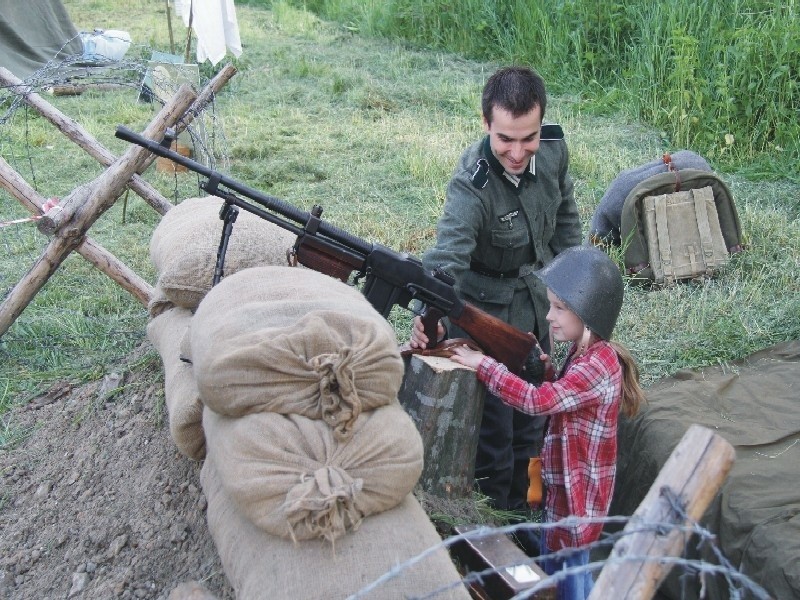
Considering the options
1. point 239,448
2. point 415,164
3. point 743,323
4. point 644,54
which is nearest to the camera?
point 239,448

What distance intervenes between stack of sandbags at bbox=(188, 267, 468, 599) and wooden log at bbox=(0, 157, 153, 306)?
8.95ft

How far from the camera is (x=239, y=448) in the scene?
100 inches

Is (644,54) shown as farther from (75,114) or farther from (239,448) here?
(239,448)

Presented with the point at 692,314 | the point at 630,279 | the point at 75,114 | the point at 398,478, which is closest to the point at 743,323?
the point at 692,314

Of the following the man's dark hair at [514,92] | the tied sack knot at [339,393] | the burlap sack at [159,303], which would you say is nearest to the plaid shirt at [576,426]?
the man's dark hair at [514,92]

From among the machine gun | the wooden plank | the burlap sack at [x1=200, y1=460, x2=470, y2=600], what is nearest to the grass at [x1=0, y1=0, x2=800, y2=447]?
the machine gun

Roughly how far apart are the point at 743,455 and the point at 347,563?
2.35m

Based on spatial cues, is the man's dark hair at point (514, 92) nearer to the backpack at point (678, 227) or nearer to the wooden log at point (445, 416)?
the wooden log at point (445, 416)

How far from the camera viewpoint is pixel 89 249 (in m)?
5.21

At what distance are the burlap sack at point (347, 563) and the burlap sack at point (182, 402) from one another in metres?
0.69

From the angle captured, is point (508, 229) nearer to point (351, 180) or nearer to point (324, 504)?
point (324, 504)

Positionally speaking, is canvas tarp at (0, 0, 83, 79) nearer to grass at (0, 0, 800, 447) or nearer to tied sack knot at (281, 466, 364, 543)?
grass at (0, 0, 800, 447)

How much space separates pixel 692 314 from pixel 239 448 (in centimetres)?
376

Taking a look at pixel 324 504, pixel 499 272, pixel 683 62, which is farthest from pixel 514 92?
pixel 683 62
